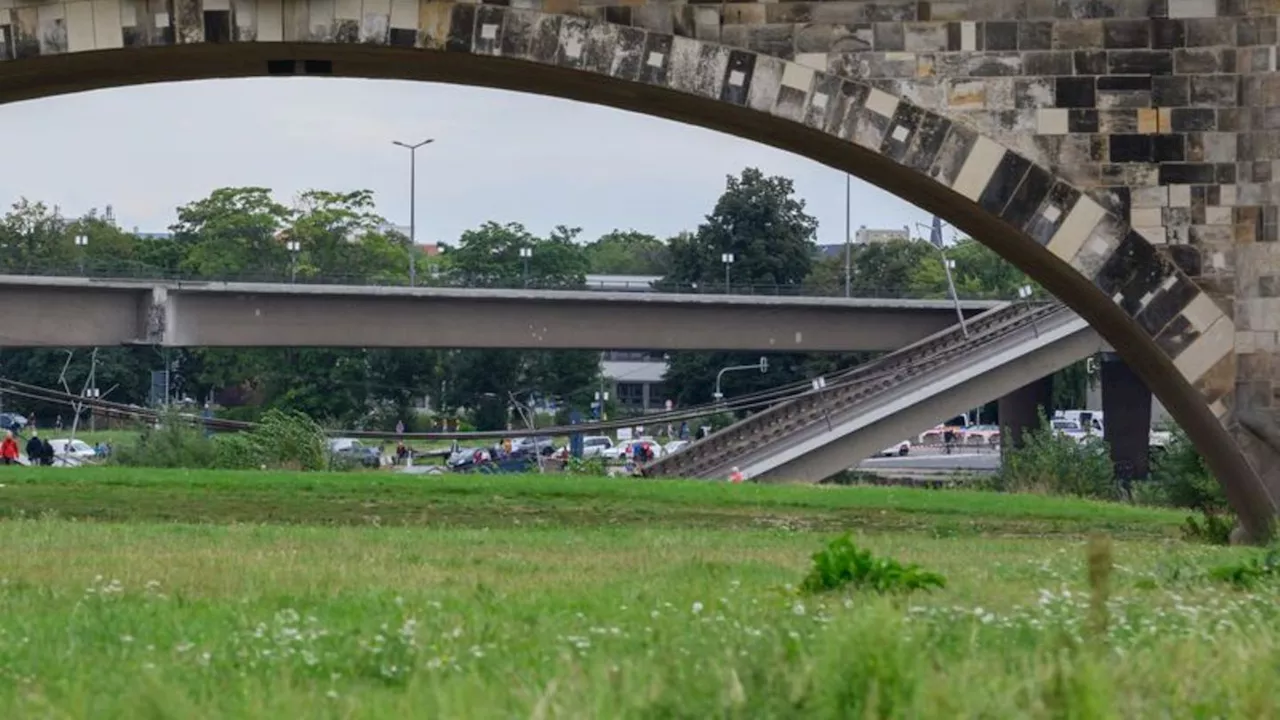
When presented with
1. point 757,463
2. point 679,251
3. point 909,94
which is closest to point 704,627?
point 909,94

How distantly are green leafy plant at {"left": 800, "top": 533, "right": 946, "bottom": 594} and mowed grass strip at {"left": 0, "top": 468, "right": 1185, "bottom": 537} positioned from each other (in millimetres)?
9126

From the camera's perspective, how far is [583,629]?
7426 mm

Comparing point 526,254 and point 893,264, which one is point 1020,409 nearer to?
point 526,254

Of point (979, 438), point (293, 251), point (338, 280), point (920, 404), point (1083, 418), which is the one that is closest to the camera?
point (920, 404)

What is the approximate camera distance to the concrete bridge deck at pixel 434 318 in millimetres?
45281

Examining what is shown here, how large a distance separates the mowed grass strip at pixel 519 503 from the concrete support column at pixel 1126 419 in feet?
103

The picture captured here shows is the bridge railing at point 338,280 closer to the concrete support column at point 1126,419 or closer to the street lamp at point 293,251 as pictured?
the street lamp at point 293,251

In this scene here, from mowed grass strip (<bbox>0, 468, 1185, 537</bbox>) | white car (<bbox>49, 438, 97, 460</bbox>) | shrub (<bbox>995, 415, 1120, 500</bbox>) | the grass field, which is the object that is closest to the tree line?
white car (<bbox>49, 438, 97, 460</bbox>)

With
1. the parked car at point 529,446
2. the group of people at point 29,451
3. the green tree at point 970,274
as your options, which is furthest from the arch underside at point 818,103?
the green tree at point 970,274

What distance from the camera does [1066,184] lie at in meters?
19.8

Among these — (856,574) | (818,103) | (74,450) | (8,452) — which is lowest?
(74,450)

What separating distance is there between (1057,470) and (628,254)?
295 ft

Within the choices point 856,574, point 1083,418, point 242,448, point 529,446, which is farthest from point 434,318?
point 1083,418

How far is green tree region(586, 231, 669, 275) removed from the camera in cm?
12650
